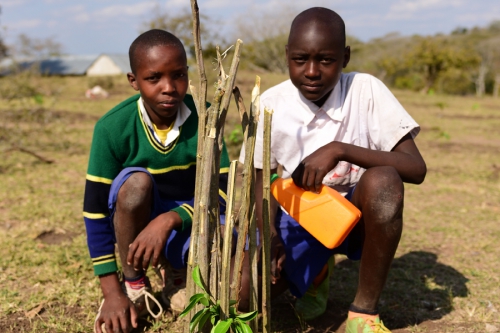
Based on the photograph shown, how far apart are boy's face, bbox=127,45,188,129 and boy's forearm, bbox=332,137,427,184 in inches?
29.4

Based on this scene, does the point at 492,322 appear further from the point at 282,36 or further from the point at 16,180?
the point at 282,36

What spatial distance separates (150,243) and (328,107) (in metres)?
1.00

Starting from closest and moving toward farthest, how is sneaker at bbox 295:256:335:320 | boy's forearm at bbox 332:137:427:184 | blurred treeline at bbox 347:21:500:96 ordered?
boy's forearm at bbox 332:137:427:184, sneaker at bbox 295:256:335:320, blurred treeline at bbox 347:21:500:96

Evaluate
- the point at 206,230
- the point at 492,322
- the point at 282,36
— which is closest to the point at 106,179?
the point at 206,230

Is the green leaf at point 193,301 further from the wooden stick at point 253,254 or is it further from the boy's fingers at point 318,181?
the boy's fingers at point 318,181

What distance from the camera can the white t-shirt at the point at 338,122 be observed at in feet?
7.36

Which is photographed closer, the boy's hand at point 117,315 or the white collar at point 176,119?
the boy's hand at point 117,315

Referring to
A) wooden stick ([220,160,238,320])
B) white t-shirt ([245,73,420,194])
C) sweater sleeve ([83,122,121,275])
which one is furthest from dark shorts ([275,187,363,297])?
sweater sleeve ([83,122,121,275])

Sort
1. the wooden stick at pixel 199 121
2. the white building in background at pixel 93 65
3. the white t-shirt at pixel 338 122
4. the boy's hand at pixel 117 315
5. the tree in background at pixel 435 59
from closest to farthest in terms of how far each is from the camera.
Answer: the wooden stick at pixel 199 121, the boy's hand at pixel 117 315, the white t-shirt at pixel 338 122, the tree in background at pixel 435 59, the white building in background at pixel 93 65

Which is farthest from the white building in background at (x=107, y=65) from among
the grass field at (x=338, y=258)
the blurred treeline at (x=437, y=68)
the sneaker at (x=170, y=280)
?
the sneaker at (x=170, y=280)

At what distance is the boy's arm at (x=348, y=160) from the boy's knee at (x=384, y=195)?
10cm

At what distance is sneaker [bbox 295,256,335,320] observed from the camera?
2375 mm

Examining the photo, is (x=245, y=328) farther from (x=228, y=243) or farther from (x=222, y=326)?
(x=228, y=243)

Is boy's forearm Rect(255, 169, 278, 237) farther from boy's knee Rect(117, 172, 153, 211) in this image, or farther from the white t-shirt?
boy's knee Rect(117, 172, 153, 211)
